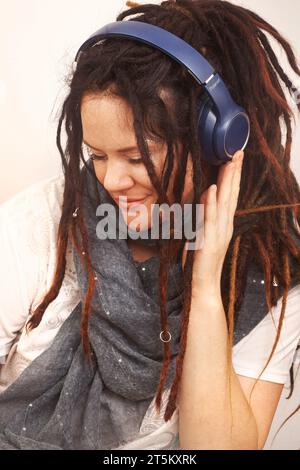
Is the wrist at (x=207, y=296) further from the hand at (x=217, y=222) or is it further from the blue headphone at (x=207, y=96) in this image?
the blue headphone at (x=207, y=96)

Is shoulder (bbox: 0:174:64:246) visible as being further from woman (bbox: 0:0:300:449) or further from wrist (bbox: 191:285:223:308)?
wrist (bbox: 191:285:223:308)

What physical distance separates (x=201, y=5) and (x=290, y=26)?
0.32 meters

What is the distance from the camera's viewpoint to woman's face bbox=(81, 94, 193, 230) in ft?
2.28

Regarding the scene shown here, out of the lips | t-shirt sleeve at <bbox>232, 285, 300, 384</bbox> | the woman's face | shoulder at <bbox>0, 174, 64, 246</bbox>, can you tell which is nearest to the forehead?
the woman's face

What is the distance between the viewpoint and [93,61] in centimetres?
72

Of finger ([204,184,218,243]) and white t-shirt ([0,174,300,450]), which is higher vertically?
finger ([204,184,218,243])

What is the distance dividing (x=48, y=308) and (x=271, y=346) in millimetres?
434

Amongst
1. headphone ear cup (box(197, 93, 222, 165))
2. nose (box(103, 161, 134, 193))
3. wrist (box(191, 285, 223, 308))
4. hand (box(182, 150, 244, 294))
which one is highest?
headphone ear cup (box(197, 93, 222, 165))

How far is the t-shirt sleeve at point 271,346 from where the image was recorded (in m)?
0.93

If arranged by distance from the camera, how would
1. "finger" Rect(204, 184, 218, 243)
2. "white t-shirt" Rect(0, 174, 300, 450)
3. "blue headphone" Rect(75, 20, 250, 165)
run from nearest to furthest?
"blue headphone" Rect(75, 20, 250, 165) → "finger" Rect(204, 184, 218, 243) → "white t-shirt" Rect(0, 174, 300, 450)

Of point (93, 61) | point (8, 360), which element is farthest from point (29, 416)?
point (93, 61)

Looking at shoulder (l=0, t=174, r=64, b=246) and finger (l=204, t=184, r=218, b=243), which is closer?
finger (l=204, t=184, r=218, b=243)

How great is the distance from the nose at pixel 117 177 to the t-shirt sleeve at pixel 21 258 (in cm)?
22

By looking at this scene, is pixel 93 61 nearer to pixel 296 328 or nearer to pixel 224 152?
pixel 224 152
